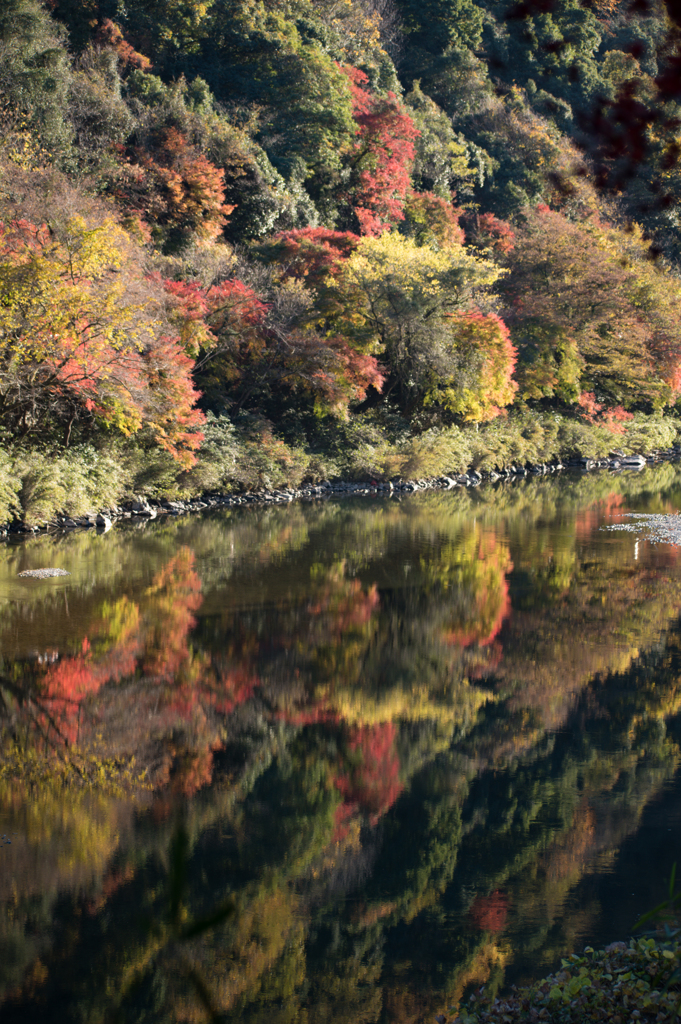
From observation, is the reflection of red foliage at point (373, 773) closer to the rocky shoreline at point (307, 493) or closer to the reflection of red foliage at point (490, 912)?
the reflection of red foliage at point (490, 912)

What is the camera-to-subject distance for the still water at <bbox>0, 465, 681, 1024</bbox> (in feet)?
15.7

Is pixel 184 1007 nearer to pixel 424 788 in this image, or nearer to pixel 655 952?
pixel 655 952

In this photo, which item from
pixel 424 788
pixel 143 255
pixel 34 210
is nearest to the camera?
pixel 424 788

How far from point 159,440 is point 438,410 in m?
11.6

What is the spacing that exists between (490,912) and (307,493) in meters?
Result: 20.0

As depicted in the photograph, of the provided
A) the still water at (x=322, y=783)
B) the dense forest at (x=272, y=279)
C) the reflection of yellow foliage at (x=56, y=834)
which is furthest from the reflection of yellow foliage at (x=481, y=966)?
the dense forest at (x=272, y=279)

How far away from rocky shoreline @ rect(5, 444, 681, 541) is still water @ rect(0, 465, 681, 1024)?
15.0ft

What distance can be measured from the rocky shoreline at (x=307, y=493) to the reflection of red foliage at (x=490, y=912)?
13.4 meters

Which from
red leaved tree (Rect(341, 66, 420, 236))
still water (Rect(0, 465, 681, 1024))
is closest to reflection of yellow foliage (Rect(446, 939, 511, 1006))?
still water (Rect(0, 465, 681, 1024))

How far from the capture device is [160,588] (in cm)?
1331

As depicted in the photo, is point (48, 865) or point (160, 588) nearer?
point (48, 865)

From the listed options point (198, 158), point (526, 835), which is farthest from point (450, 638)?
point (198, 158)

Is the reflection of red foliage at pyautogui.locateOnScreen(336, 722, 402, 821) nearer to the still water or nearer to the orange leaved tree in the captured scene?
the still water

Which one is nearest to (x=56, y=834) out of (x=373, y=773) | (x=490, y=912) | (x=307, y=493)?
(x=373, y=773)
